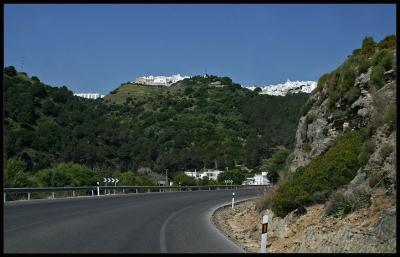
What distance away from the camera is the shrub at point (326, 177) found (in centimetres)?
1625

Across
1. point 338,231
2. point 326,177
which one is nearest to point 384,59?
point 326,177

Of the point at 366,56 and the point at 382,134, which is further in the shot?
the point at 366,56

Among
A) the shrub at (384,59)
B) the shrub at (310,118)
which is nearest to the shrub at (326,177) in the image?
the shrub at (384,59)

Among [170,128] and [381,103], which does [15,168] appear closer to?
[381,103]

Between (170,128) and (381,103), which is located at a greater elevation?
(170,128)

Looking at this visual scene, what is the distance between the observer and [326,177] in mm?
16609

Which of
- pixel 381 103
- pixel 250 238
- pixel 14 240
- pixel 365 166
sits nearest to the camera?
pixel 14 240

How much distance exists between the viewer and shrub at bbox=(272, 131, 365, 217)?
16.2 metres

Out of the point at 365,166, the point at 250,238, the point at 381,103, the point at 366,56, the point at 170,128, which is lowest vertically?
the point at 250,238

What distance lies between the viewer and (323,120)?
79.0 feet

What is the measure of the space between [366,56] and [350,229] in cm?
1417

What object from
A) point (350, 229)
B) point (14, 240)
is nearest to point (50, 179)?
point (14, 240)

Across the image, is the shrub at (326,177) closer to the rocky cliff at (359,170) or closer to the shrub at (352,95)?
the rocky cliff at (359,170)

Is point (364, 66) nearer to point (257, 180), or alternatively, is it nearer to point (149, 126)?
point (257, 180)
